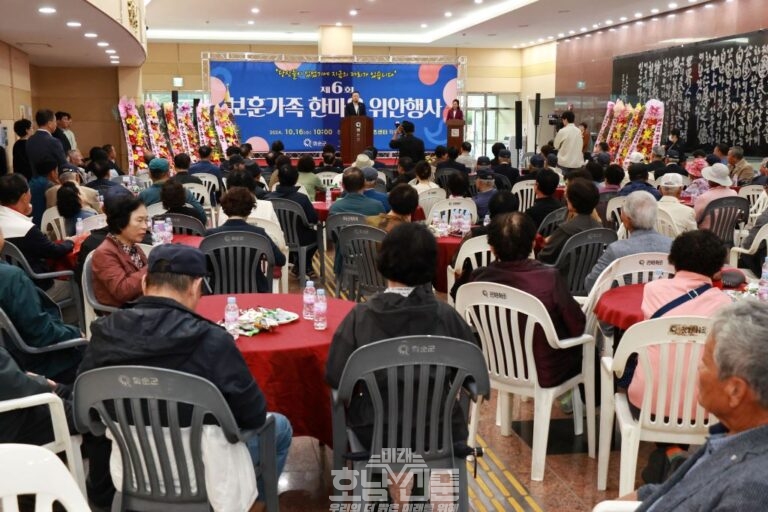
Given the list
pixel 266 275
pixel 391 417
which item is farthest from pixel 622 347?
pixel 266 275

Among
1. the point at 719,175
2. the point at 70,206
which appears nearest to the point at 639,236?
the point at 719,175

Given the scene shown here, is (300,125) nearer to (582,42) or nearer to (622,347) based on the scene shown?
(582,42)

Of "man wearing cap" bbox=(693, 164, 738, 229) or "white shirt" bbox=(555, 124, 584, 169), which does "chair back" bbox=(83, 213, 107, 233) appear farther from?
"white shirt" bbox=(555, 124, 584, 169)

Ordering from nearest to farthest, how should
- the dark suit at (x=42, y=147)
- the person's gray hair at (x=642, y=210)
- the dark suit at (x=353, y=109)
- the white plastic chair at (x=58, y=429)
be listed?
1. the white plastic chair at (x=58, y=429)
2. the person's gray hair at (x=642, y=210)
3. the dark suit at (x=42, y=147)
4. the dark suit at (x=353, y=109)

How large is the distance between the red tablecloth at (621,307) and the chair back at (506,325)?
352 mm

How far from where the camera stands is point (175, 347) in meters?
2.48

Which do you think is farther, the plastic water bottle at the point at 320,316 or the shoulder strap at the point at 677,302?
the plastic water bottle at the point at 320,316

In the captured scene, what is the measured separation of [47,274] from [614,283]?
3636 mm

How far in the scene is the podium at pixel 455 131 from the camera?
1596cm

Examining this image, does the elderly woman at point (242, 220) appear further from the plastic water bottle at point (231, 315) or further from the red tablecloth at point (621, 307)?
the red tablecloth at point (621, 307)

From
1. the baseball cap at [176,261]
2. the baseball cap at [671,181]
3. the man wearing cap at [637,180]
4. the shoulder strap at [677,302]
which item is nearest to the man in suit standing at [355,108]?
the man wearing cap at [637,180]

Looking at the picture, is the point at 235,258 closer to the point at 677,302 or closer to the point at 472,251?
the point at 472,251

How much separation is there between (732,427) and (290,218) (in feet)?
19.6

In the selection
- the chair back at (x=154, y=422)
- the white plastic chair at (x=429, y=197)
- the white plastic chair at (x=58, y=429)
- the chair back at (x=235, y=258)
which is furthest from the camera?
the white plastic chair at (x=429, y=197)
